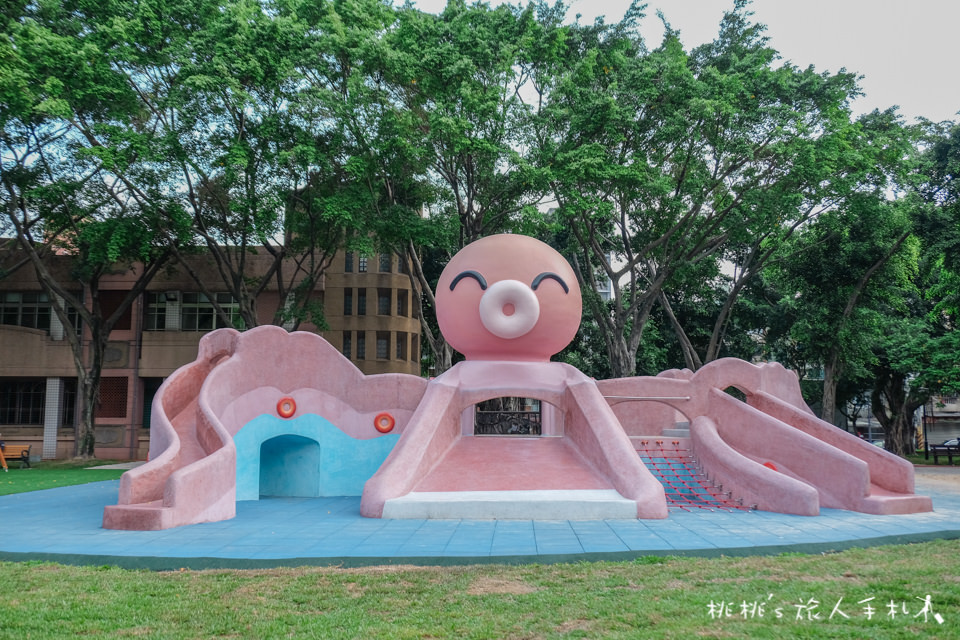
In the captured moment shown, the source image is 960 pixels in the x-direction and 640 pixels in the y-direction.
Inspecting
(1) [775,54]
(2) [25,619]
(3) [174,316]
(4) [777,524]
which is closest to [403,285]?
(3) [174,316]

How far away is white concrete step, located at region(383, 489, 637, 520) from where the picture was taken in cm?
1254

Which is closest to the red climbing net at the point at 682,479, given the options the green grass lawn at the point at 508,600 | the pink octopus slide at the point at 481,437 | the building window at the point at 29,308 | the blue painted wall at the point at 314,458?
the pink octopus slide at the point at 481,437

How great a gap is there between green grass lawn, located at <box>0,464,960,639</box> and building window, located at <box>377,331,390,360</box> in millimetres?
28980

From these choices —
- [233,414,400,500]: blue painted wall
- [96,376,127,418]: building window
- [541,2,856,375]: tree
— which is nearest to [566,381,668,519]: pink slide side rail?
[233,414,400,500]: blue painted wall

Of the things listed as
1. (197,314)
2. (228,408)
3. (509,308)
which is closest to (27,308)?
(197,314)

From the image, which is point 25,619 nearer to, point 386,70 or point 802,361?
point 386,70

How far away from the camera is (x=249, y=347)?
16.5 meters

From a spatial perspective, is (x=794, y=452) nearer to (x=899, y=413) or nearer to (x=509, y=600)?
(x=509, y=600)

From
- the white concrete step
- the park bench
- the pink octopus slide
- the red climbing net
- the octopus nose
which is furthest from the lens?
the park bench

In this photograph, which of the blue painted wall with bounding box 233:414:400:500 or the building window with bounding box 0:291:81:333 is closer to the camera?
the blue painted wall with bounding box 233:414:400:500

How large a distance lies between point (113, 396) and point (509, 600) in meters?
31.9

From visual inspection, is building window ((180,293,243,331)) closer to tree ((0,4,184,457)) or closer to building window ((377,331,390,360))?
tree ((0,4,184,457))

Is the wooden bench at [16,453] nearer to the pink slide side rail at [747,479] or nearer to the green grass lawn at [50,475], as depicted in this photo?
the green grass lawn at [50,475]

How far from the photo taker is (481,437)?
56.2ft
